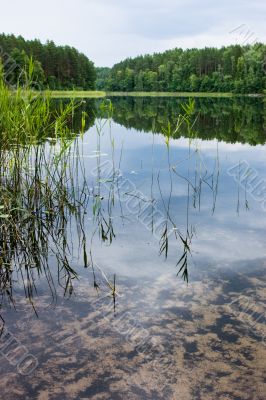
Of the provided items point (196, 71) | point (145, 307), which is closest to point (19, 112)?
point (145, 307)

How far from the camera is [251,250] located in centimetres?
527

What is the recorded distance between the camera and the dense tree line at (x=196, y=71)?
284 ft

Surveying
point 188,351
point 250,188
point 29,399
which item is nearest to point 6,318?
point 29,399

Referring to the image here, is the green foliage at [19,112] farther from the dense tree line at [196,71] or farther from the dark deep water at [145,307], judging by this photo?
the dense tree line at [196,71]

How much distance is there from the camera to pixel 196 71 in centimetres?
12019

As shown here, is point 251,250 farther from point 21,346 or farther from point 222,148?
point 222,148

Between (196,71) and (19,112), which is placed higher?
(196,71)

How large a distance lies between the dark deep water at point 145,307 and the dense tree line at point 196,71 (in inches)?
3245

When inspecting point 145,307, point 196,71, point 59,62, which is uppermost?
point 196,71

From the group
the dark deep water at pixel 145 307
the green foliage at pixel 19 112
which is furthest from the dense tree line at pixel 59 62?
the dark deep water at pixel 145 307

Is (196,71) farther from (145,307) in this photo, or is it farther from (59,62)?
(145,307)

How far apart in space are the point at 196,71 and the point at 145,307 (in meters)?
124

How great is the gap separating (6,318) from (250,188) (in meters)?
6.22

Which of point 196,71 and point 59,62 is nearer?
point 59,62
